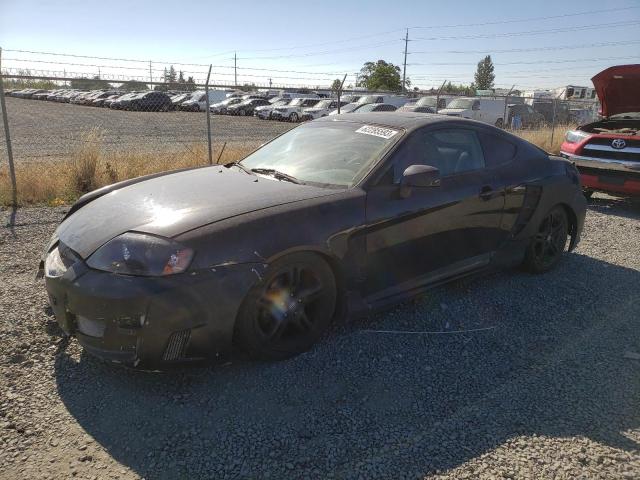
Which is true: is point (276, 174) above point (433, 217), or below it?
above

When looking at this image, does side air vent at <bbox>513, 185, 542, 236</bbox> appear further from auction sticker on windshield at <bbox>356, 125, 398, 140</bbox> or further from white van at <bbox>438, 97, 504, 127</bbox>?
white van at <bbox>438, 97, 504, 127</bbox>

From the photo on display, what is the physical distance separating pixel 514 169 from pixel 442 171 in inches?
34.6

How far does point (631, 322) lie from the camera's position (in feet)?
12.6

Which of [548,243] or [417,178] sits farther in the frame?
[548,243]

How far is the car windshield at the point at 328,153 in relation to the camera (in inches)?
140

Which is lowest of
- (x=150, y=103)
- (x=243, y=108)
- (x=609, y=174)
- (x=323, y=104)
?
(x=609, y=174)

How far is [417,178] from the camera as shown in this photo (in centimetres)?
339

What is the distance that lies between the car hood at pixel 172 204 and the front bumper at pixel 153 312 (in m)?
0.27

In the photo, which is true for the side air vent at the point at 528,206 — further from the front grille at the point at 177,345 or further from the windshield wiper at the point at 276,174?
the front grille at the point at 177,345

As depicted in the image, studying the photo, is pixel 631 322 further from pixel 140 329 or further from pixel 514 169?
pixel 140 329

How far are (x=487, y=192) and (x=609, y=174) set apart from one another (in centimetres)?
451

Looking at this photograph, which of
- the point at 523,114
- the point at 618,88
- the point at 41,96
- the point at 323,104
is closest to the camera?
the point at 618,88

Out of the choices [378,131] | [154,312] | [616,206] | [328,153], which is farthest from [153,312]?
[616,206]

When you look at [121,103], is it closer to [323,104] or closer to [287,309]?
[323,104]
